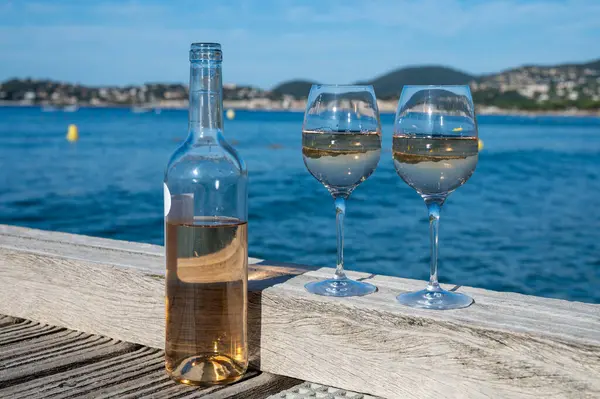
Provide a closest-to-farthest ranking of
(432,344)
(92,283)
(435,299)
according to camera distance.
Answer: (432,344) < (435,299) < (92,283)

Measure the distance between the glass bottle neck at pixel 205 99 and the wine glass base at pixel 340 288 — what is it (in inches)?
17.1

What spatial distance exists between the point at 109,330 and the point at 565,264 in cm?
954

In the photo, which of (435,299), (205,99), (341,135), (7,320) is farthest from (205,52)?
(7,320)

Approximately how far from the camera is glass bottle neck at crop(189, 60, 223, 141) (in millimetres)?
1572

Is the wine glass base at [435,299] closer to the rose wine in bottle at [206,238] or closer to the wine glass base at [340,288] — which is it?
the wine glass base at [340,288]

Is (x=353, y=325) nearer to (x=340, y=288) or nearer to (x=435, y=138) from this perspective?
(x=340, y=288)

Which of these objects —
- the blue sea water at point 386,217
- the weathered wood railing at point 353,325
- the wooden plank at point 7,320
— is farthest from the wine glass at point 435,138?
the blue sea water at point 386,217

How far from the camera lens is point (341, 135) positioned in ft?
5.36

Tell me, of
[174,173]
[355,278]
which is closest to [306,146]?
[174,173]

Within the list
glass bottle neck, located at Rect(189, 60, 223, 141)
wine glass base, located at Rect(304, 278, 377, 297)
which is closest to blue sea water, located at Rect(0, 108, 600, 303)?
wine glass base, located at Rect(304, 278, 377, 297)

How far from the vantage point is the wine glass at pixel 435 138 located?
1533mm

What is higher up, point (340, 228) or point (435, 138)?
point (435, 138)

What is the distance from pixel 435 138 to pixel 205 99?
49cm

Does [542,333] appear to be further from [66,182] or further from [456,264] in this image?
[66,182]
